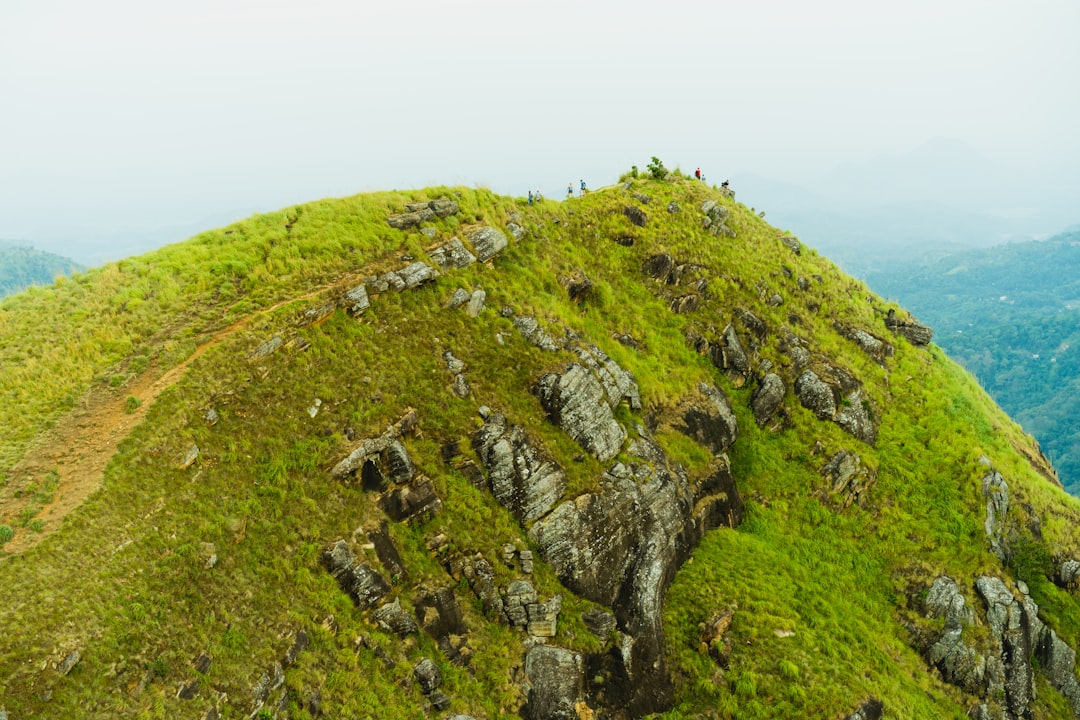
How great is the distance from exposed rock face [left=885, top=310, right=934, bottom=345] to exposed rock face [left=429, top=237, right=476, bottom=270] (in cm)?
3309

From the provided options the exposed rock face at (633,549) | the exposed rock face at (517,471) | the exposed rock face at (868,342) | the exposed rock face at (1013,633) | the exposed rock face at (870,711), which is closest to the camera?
the exposed rock face at (870,711)

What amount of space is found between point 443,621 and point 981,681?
2408 centimetres

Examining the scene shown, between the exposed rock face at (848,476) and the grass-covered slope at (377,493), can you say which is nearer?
the grass-covered slope at (377,493)

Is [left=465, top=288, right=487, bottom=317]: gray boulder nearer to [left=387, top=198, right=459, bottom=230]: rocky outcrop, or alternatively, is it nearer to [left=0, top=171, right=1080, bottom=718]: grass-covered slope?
A: [left=0, top=171, right=1080, bottom=718]: grass-covered slope

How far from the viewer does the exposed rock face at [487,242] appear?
1068 inches

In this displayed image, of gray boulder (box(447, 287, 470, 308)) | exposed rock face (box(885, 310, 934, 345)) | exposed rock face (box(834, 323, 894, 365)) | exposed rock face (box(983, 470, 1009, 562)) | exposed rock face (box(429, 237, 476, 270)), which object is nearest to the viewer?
gray boulder (box(447, 287, 470, 308))

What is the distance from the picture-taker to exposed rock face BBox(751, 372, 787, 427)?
1190 inches

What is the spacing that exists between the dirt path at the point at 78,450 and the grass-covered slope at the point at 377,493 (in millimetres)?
96

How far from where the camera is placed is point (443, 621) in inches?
667

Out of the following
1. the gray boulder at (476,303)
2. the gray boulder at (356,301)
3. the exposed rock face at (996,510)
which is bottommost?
the exposed rock face at (996,510)

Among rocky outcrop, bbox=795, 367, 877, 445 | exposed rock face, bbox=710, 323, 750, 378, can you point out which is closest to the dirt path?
exposed rock face, bbox=710, 323, 750, 378

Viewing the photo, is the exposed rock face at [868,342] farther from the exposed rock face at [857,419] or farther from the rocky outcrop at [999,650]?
the rocky outcrop at [999,650]

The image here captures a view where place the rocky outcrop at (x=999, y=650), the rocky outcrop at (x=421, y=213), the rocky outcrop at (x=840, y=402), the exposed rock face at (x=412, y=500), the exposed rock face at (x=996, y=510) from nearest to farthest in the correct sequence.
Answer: the exposed rock face at (x=412, y=500)
the rocky outcrop at (x=999, y=650)
the exposed rock face at (x=996, y=510)
the rocky outcrop at (x=421, y=213)
the rocky outcrop at (x=840, y=402)

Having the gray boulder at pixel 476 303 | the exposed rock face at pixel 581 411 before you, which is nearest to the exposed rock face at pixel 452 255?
the gray boulder at pixel 476 303
